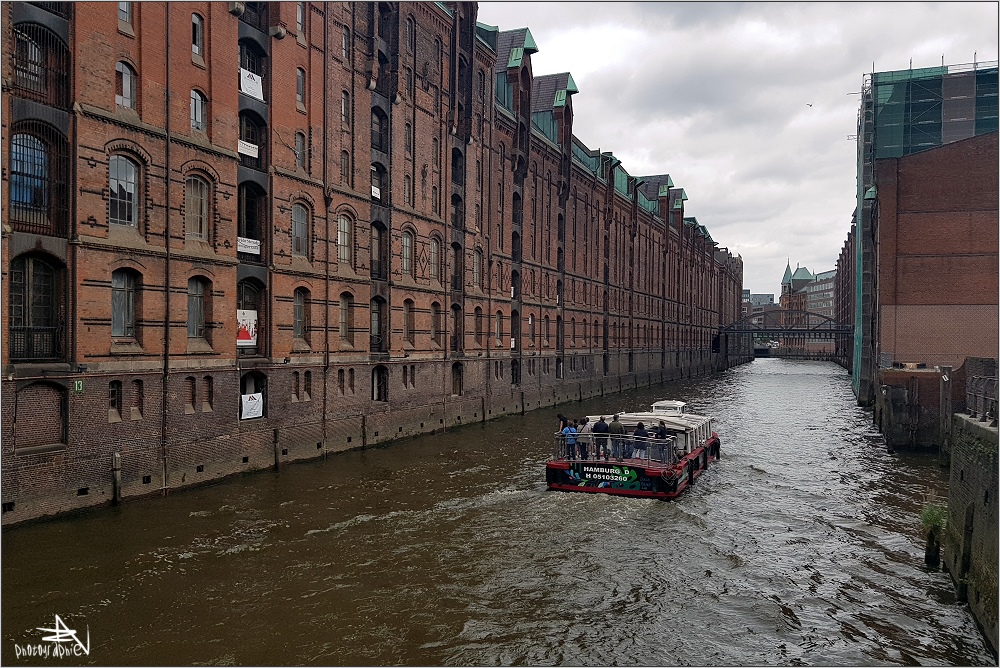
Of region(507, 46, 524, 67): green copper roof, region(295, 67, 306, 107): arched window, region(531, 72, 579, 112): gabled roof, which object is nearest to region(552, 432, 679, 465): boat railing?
region(295, 67, 306, 107): arched window

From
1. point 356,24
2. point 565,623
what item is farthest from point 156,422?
point 356,24

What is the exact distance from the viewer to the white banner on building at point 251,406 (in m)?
22.2

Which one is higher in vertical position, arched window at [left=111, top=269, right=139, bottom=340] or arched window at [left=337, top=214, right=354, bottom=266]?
arched window at [left=337, top=214, right=354, bottom=266]

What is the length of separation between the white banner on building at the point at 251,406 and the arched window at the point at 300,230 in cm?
538

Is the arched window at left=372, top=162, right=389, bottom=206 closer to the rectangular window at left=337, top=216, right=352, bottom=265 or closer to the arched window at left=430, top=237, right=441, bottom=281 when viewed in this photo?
the rectangular window at left=337, top=216, right=352, bottom=265

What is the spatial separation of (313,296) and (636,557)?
51.3ft

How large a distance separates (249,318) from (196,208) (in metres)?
4.02

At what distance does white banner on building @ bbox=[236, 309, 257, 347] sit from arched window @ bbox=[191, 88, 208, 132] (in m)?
5.71

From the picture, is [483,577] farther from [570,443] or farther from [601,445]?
[601,445]

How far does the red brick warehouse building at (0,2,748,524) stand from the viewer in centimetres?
1659

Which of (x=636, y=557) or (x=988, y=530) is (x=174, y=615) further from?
(x=988, y=530)

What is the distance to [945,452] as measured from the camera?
25891 mm

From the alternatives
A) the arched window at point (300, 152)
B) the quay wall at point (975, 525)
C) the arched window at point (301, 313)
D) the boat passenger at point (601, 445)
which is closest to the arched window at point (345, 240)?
the arched window at point (301, 313)

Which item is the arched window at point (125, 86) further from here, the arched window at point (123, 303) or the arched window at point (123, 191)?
the arched window at point (123, 303)
